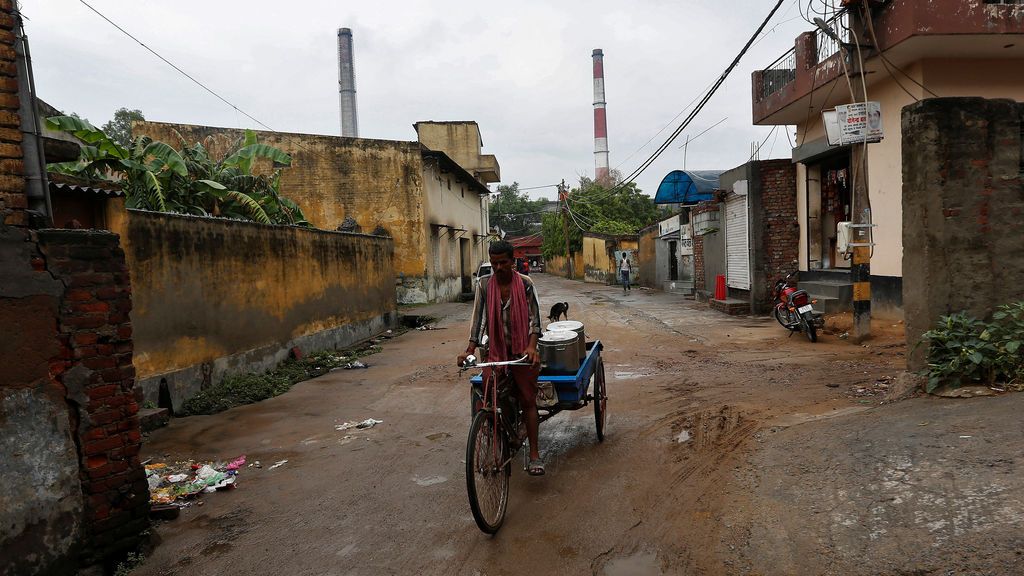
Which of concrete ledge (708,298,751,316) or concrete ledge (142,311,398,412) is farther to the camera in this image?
concrete ledge (708,298,751,316)

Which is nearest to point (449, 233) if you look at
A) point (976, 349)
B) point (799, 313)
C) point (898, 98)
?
point (799, 313)

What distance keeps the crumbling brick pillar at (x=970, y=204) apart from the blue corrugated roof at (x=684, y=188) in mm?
14805

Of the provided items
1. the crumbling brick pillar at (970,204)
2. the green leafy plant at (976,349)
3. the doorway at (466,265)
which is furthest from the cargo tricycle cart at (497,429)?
the doorway at (466,265)

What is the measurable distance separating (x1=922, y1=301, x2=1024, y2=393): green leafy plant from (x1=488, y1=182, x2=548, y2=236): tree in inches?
2497

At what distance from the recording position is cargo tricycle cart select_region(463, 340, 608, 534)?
3.55 m

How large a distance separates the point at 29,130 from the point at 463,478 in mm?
3552

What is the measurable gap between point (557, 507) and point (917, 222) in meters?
4.20

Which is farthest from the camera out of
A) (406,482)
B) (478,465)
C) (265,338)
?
(265,338)

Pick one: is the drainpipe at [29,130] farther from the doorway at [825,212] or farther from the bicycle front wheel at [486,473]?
the doorway at [825,212]

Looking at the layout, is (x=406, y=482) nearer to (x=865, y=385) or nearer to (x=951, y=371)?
(x=951, y=371)

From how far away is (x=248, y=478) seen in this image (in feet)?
16.1

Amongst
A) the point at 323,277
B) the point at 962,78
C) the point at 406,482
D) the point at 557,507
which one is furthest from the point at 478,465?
the point at 962,78

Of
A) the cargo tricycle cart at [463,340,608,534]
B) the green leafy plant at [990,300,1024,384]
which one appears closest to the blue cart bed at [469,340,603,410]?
the cargo tricycle cart at [463,340,608,534]

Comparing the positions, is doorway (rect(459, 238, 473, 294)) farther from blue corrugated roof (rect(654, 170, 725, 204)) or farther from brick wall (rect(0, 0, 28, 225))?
brick wall (rect(0, 0, 28, 225))
